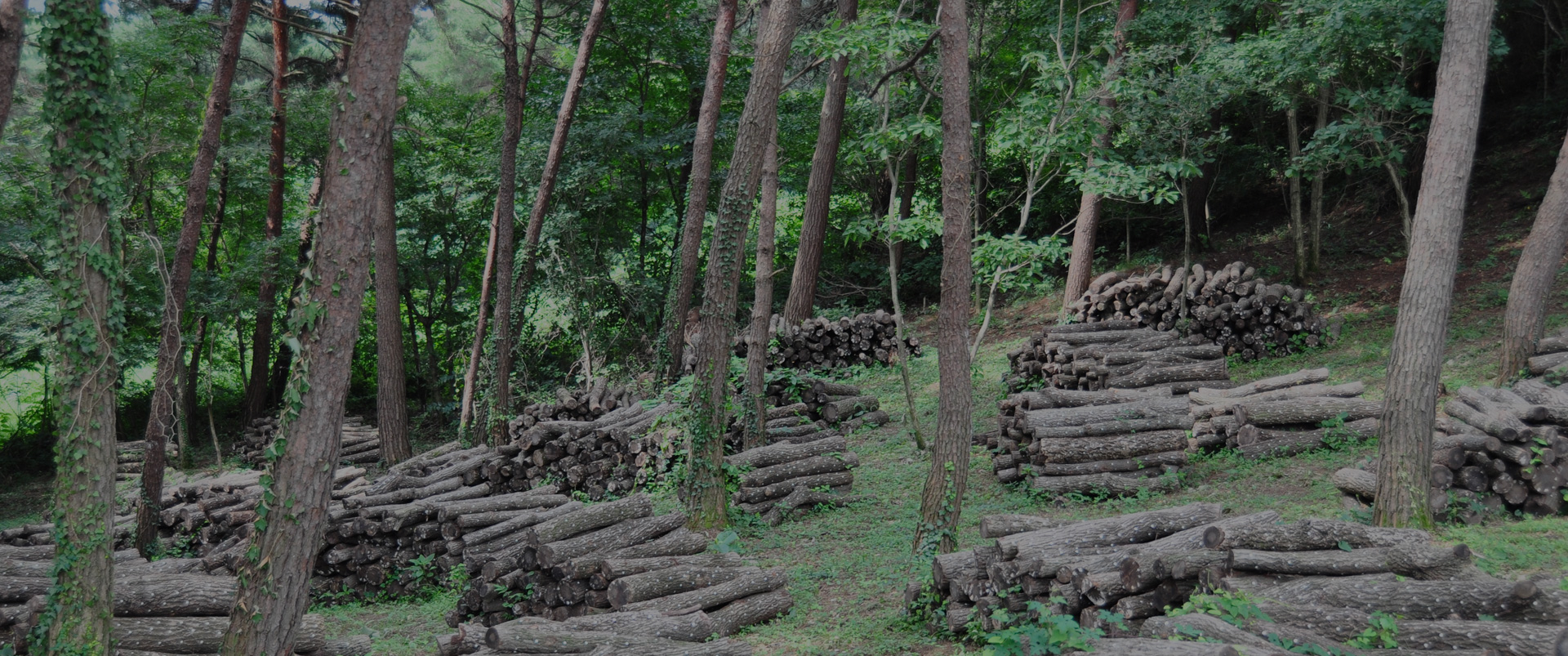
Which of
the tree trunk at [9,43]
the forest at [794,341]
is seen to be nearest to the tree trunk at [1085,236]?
the forest at [794,341]

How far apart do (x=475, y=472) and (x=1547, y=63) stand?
2118 centimetres

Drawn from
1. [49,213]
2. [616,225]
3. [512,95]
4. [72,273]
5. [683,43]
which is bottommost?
[72,273]

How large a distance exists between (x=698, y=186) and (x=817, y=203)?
13.2ft

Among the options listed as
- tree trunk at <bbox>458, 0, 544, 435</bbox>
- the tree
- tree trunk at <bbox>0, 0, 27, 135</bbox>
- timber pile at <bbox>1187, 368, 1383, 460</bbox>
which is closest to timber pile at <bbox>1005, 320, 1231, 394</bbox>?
timber pile at <bbox>1187, 368, 1383, 460</bbox>

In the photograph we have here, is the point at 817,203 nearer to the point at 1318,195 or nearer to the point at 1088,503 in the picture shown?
the point at 1318,195

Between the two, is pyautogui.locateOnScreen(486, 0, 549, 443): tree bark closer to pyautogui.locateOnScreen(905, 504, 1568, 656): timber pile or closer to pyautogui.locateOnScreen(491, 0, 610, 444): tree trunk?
pyautogui.locateOnScreen(491, 0, 610, 444): tree trunk

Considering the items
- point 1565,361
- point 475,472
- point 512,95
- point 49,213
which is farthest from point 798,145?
point 49,213

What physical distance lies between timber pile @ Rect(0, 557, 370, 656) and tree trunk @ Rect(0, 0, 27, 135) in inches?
136

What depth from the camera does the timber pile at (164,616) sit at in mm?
6227

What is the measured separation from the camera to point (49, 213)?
5930mm

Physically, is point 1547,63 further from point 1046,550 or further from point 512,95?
point 512,95

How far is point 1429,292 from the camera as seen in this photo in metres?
7.28

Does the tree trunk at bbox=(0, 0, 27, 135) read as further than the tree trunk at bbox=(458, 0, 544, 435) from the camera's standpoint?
No

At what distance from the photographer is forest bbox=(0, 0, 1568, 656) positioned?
5.74 m
